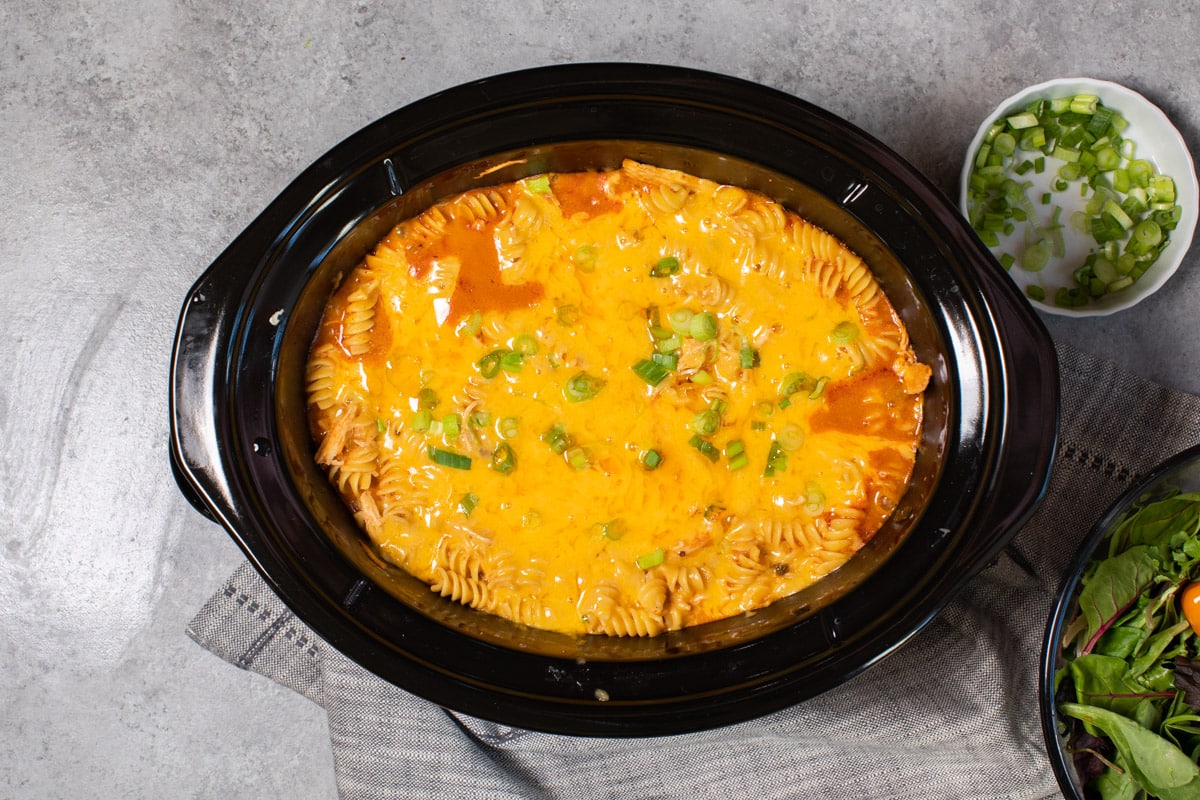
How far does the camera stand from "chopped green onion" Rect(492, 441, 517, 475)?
2238 millimetres

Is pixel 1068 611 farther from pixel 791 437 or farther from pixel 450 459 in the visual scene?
pixel 450 459

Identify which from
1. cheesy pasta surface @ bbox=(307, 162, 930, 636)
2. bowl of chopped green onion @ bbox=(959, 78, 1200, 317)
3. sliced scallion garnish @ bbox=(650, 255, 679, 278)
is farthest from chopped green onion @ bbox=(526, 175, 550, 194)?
bowl of chopped green onion @ bbox=(959, 78, 1200, 317)

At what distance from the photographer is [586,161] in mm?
2240

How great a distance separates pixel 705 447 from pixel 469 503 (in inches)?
24.9

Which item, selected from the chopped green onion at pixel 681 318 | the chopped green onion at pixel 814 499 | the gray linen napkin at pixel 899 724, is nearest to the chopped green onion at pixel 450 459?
the chopped green onion at pixel 681 318

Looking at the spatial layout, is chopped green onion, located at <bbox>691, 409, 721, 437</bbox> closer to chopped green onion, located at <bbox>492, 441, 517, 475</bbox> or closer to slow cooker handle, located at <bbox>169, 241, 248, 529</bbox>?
chopped green onion, located at <bbox>492, 441, 517, 475</bbox>

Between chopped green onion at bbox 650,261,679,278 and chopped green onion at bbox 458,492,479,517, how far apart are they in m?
0.74

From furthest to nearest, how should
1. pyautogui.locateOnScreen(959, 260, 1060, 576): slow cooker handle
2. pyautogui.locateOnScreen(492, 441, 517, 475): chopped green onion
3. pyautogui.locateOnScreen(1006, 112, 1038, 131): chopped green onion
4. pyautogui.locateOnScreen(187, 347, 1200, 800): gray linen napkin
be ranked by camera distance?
1. pyautogui.locateOnScreen(1006, 112, 1038, 131): chopped green onion
2. pyautogui.locateOnScreen(187, 347, 1200, 800): gray linen napkin
3. pyautogui.locateOnScreen(492, 441, 517, 475): chopped green onion
4. pyautogui.locateOnScreen(959, 260, 1060, 576): slow cooker handle

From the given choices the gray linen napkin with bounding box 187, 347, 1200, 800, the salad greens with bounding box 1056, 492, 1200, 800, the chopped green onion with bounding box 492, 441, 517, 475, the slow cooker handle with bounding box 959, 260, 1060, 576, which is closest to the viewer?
the slow cooker handle with bounding box 959, 260, 1060, 576

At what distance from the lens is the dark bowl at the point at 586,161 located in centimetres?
203

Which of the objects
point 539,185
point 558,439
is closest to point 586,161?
point 539,185

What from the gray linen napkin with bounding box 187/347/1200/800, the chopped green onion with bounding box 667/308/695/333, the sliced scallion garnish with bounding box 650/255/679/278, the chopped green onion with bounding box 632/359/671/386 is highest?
the sliced scallion garnish with bounding box 650/255/679/278

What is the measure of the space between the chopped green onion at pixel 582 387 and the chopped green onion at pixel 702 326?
0.26m

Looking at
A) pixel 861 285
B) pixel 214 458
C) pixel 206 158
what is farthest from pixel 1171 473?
pixel 206 158
